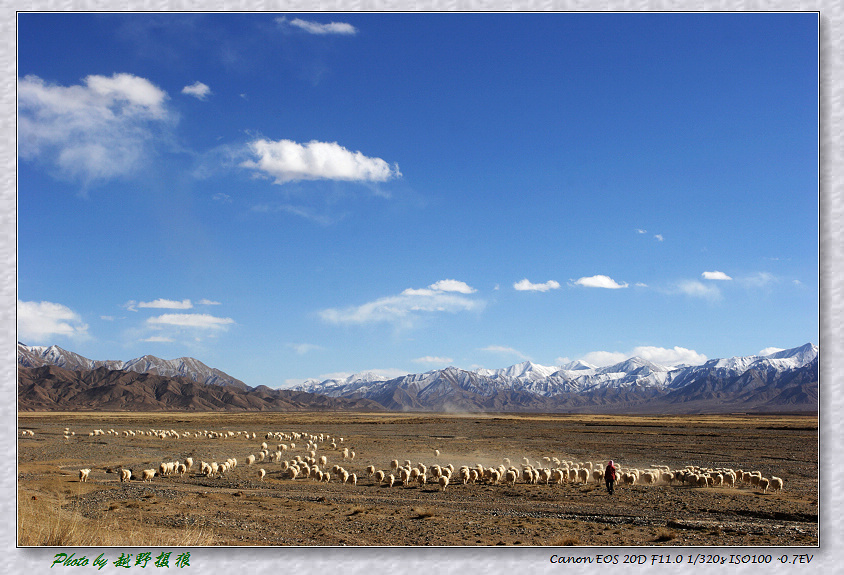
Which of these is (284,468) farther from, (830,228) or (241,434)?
(241,434)

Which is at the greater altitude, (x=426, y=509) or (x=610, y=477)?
(x=610, y=477)

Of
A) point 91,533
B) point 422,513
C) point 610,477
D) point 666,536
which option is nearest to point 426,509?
point 422,513

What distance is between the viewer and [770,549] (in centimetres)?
851

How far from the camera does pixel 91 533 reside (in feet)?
33.3

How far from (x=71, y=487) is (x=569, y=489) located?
1708 cm

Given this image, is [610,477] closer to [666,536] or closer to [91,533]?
[666,536]

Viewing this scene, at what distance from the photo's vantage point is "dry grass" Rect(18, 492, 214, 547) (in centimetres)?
877

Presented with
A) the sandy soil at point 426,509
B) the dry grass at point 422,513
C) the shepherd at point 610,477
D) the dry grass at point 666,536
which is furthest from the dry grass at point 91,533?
the shepherd at point 610,477

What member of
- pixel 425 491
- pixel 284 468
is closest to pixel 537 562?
pixel 425 491

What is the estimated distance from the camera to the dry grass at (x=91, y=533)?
28.8 feet

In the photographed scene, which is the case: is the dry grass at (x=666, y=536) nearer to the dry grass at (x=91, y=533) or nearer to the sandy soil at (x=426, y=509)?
the sandy soil at (x=426, y=509)

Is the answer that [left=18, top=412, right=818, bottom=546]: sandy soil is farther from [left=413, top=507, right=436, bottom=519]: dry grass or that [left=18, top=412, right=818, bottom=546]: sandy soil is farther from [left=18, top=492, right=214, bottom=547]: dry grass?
[left=18, top=492, right=214, bottom=547]: dry grass

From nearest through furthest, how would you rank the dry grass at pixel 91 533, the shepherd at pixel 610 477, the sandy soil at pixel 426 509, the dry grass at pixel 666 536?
the dry grass at pixel 91 533 → the dry grass at pixel 666 536 → the sandy soil at pixel 426 509 → the shepherd at pixel 610 477

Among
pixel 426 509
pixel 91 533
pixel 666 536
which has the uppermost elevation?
pixel 666 536
